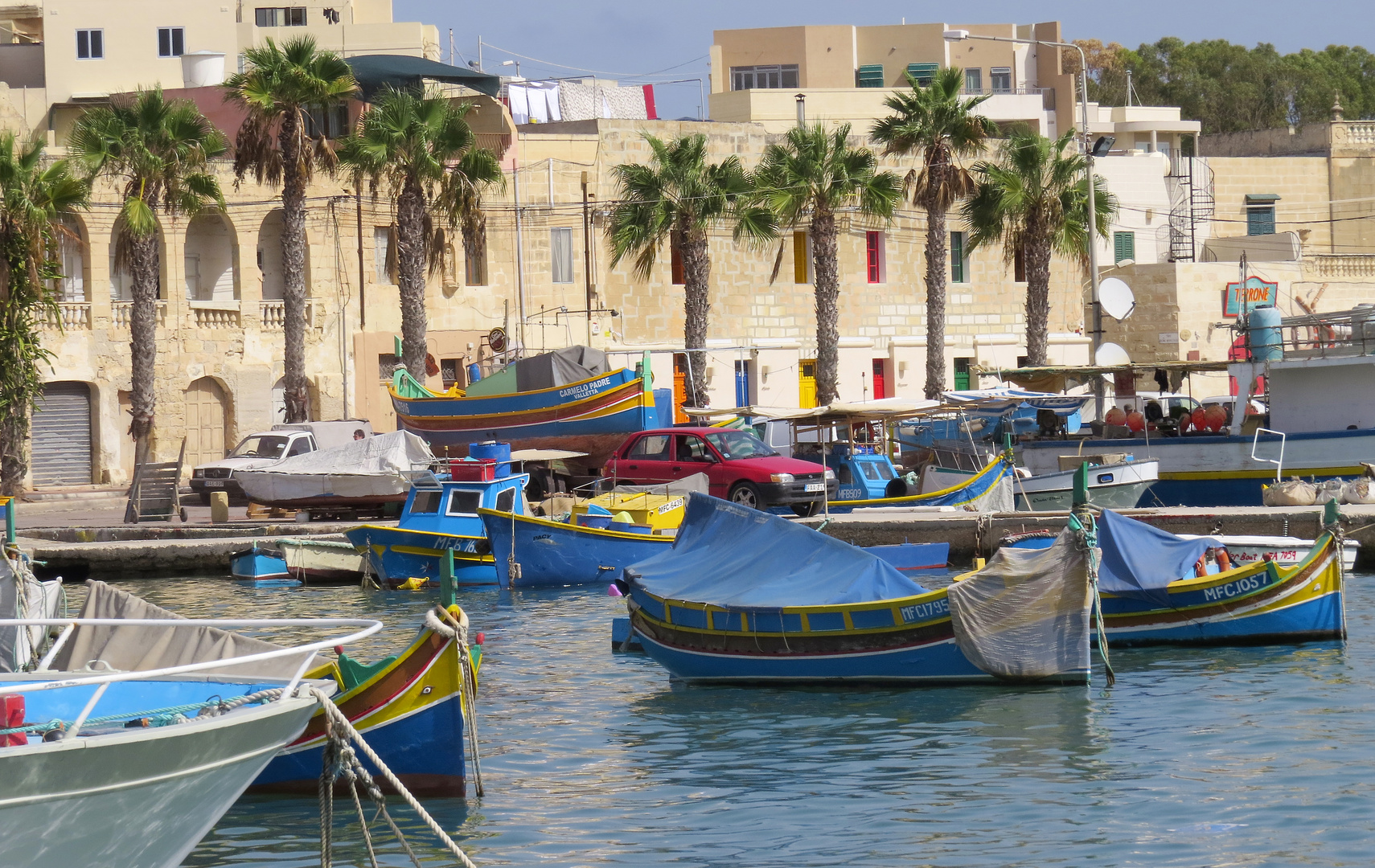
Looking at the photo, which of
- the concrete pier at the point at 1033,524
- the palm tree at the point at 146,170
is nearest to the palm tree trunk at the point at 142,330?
the palm tree at the point at 146,170

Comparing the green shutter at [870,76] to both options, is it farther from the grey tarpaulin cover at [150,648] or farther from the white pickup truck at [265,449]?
the grey tarpaulin cover at [150,648]

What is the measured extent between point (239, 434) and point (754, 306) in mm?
15775

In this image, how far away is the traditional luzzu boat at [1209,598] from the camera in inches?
723

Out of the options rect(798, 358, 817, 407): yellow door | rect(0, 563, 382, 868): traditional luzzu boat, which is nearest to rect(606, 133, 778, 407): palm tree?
rect(798, 358, 817, 407): yellow door

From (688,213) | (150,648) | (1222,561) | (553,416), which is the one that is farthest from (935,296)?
(150,648)

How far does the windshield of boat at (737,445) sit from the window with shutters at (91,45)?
30.4 meters

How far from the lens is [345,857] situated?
1160 centimetres

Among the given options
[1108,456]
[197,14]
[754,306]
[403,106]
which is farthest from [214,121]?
[1108,456]

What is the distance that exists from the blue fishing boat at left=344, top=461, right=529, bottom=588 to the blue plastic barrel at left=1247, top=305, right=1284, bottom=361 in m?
13.4

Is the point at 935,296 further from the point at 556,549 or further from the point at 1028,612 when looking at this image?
the point at 1028,612

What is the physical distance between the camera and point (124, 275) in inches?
1722

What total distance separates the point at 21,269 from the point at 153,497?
540 centimetres

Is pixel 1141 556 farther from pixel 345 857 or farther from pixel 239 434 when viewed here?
pixel 239 434

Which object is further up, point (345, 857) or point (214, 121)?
point (214, 121)
